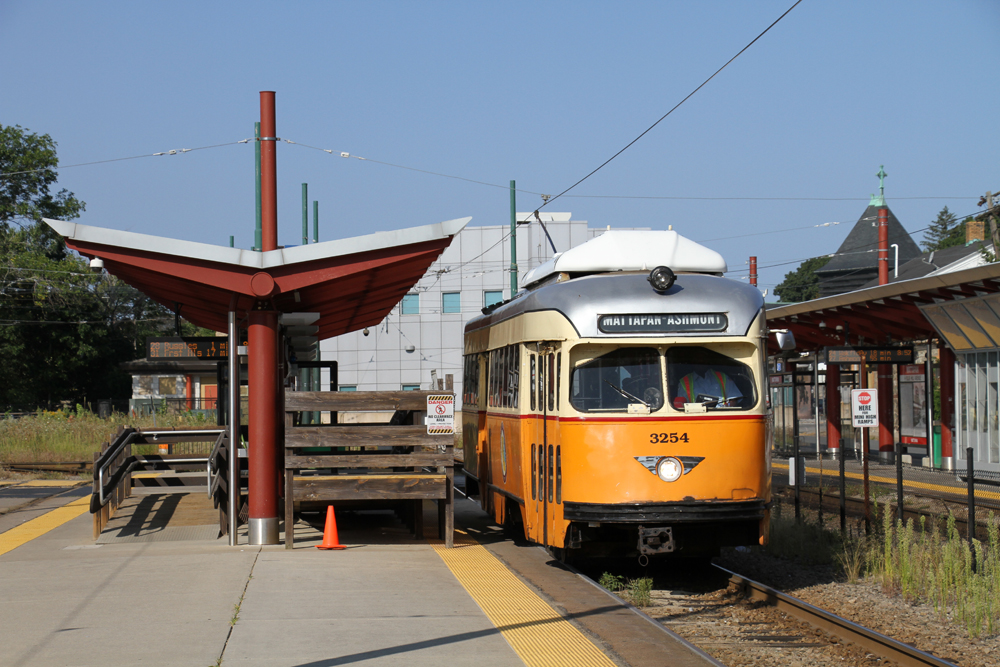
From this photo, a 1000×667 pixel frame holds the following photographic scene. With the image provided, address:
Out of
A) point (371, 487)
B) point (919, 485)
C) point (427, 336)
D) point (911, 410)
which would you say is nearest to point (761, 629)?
point (371, 487)

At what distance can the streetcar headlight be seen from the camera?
9.54 meters

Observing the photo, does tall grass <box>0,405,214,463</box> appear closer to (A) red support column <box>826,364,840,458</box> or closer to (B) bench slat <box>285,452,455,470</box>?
(A) red support column <box>826,364,840,458</box>

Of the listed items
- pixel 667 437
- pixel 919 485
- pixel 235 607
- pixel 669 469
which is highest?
pixel 667 437

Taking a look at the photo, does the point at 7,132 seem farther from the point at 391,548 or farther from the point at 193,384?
the point at 391,548

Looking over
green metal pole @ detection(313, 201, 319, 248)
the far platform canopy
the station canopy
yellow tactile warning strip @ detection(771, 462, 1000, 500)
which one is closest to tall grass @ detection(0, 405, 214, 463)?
green metal pole @ detection(313, 201, 319, 248)

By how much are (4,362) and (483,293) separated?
2462 cm

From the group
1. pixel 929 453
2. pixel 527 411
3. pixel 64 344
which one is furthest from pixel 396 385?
pixel 527 411

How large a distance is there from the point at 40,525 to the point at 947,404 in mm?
20637

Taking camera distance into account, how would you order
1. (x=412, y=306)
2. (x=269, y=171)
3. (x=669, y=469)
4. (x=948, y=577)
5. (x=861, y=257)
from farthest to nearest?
(x=861, y=257) < (x=412, y=306) < (x=269, y=171) < (x=948, y=577) < (x=669, y=469)

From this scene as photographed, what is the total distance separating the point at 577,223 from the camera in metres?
51.3

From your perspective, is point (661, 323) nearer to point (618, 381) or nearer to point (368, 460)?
point (618, 381)

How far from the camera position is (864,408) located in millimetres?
13914

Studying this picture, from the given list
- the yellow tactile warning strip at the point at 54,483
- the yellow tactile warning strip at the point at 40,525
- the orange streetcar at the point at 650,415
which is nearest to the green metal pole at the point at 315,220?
the yellow tactile warning strip at the point at 54,483

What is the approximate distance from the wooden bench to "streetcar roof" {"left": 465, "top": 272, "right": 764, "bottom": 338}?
9.19 feet
